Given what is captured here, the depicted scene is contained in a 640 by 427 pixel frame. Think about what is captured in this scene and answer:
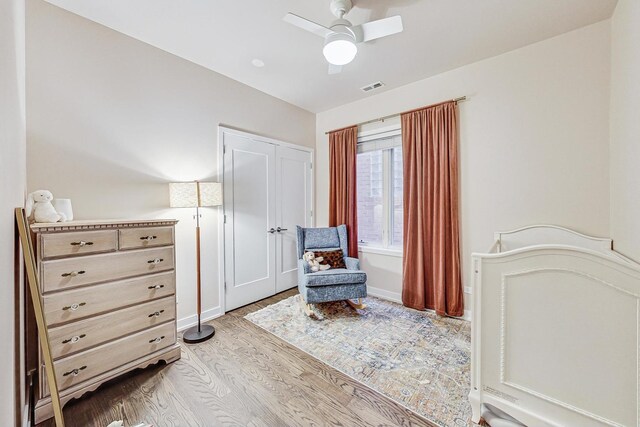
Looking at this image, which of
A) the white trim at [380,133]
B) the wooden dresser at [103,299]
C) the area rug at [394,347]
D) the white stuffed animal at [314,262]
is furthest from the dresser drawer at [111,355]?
the white trim at [380,133]

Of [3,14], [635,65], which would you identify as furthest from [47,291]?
[635,65]

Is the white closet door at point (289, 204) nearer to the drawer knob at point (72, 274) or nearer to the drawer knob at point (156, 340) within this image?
the drawer knob at point (156, 340)

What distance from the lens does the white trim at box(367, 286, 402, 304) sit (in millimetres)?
3262

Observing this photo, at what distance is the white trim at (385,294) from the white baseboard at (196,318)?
78.0 inches

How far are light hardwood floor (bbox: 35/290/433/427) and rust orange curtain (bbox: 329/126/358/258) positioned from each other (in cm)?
190

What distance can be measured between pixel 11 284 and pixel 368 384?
1.98m

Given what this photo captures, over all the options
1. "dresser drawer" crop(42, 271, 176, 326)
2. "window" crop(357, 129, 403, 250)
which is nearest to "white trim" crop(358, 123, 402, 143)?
"window" crop(357, 129, 403, 250)

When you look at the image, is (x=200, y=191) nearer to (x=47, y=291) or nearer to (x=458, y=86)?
(x=47, y=291)

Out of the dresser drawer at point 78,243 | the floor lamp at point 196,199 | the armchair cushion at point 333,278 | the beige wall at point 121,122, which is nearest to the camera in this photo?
the dresser drawer at point 78,243

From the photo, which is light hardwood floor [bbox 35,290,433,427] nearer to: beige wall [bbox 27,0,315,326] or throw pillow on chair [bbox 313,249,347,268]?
beige wall [bbox 27,0,315,326]

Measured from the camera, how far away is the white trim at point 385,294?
3.26 m

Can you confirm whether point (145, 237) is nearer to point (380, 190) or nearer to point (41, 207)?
point (41, 207)

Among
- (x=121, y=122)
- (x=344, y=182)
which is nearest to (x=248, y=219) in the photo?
(x=344, y=182)

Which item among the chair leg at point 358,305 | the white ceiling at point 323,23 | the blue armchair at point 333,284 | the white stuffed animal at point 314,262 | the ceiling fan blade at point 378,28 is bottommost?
the chair leg at point 358,305
